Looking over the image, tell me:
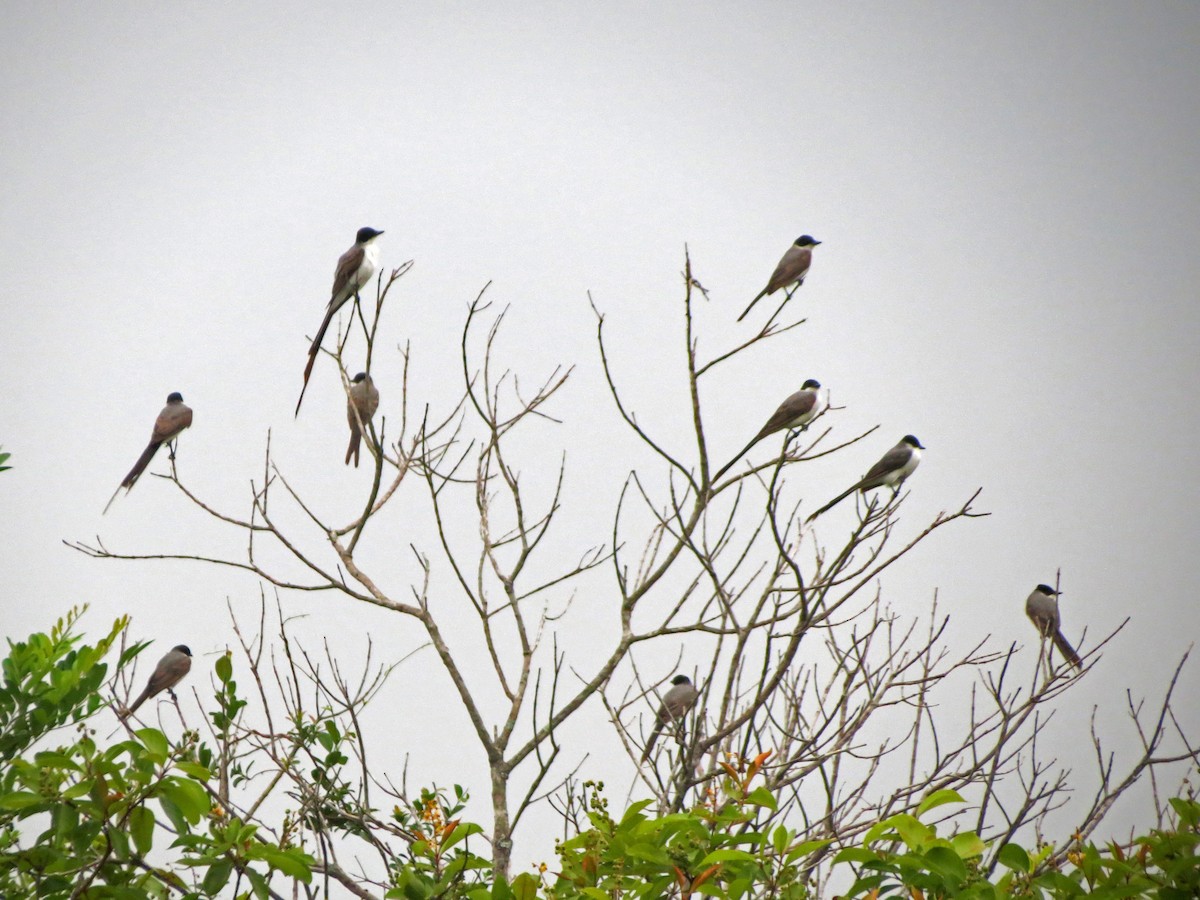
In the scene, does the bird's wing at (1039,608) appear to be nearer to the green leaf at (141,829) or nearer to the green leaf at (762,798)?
the green leaf at (762,798)

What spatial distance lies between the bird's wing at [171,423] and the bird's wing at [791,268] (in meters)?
3.95

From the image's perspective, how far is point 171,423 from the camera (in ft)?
22.0

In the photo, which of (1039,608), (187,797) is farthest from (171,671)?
(1039,608)

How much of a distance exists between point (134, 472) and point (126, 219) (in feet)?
469

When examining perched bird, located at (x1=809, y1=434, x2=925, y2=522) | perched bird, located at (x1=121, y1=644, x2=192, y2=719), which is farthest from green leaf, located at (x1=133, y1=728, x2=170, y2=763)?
perched bird, located at (x1=809, y1=434, x2=925, y2=522)

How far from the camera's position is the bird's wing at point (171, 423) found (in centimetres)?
660

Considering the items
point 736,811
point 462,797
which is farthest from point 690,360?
point 736,811

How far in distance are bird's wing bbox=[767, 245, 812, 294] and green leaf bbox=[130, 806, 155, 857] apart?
527cm

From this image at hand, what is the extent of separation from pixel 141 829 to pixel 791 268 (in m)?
5.56

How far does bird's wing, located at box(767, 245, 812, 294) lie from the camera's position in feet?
20.5

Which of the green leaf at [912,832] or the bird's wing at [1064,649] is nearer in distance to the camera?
the green leaf at [912,832]

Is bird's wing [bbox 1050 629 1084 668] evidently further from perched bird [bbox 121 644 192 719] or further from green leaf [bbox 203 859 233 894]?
perched bird [bbox 121 644 192 719]

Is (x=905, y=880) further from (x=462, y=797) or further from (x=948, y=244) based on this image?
(x=948, y=244)

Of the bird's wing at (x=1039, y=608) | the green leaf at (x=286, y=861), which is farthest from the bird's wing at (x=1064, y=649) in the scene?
the green leaf at (x=286, y=861)
